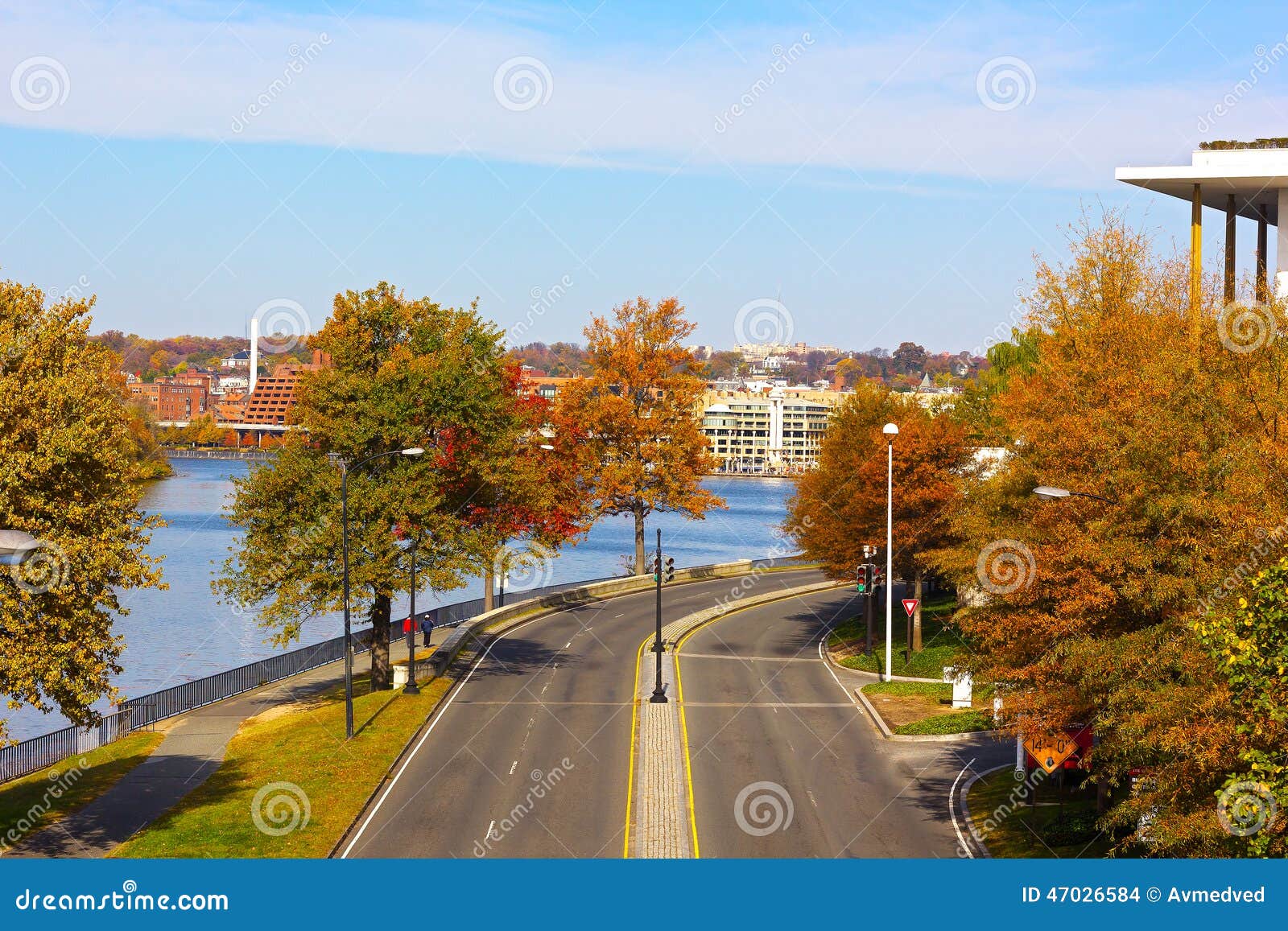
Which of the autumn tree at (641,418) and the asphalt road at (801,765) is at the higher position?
the autumn tree at (641,418)

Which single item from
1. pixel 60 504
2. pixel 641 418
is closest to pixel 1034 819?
pixel 60 504

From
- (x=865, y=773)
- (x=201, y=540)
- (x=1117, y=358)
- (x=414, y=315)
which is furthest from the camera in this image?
(x=201, y=540)

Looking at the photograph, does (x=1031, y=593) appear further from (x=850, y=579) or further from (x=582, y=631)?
(x=582, y=631)

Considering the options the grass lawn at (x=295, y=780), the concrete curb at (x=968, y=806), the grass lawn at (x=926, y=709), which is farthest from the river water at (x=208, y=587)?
the grass lawn at (x=926, y=709)

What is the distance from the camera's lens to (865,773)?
33781mm

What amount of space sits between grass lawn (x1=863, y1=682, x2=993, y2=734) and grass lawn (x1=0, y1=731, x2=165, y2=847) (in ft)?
75.5

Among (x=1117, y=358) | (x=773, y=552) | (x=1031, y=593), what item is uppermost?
(x=1117, y=358)

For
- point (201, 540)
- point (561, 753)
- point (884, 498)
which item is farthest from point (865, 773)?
point (201, 540)

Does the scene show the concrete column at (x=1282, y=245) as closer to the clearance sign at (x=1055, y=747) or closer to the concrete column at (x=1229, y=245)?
the concrete column at (x=1229, y=245)

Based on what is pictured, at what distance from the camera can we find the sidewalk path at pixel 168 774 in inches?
1083

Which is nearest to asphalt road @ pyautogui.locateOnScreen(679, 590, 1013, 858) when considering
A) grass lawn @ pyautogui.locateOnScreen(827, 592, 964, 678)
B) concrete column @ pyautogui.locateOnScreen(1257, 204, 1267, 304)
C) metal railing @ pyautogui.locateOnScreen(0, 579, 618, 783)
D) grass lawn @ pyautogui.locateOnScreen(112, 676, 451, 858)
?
grass lawn @ pyautogui.locateOnScreen(827, 592, 964, 678)

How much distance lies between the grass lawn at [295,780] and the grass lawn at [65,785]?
8.69 ft

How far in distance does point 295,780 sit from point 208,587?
64059 millimetres

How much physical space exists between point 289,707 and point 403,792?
12.7 m
